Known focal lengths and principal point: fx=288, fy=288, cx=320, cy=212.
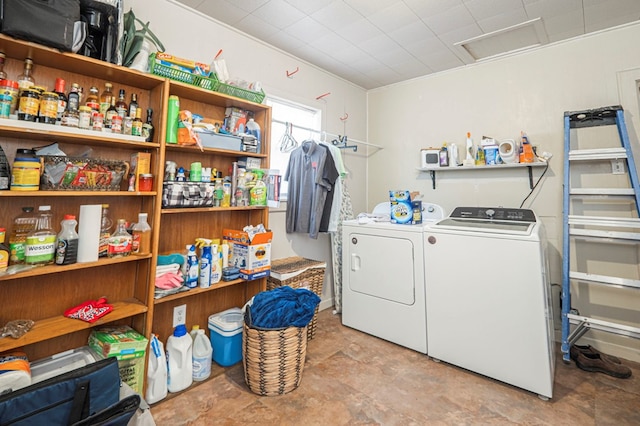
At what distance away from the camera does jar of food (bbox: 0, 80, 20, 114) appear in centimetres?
127

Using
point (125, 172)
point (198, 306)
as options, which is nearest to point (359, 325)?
point (198, 306)

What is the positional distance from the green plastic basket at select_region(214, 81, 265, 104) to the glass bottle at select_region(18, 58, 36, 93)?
0.91m

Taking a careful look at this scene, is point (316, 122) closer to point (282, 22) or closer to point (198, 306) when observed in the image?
point (282, 22)

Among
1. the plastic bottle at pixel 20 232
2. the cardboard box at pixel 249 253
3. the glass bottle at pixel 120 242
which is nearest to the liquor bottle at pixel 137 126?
the glass bottle at pixel 120 242

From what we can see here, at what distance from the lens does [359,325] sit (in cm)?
258

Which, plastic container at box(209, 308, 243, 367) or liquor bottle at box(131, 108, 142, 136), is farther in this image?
plastic container at box(209, 308, 243, 367)

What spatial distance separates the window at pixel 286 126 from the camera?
108 inches

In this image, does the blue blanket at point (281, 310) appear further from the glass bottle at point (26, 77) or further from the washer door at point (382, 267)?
the glass bottle at point (26, 77)

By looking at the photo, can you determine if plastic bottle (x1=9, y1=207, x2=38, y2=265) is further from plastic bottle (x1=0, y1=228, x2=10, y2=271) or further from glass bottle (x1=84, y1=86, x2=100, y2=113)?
glass bottle (x1=84, y1=86, x2=100, y2=113)

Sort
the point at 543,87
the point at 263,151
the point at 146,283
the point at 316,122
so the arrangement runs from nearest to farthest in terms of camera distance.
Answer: the point at 146,283 → the point at 263,151 → the point at 543,87 → the point at 316,122

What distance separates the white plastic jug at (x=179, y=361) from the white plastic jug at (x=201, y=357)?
A: 44mm

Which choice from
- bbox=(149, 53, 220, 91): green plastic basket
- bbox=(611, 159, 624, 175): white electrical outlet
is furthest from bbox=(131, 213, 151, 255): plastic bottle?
bbox=(611, 159, 624, 175): white electrical outlet

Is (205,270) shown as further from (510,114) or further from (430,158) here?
(510,114)

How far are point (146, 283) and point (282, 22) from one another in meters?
2.11
